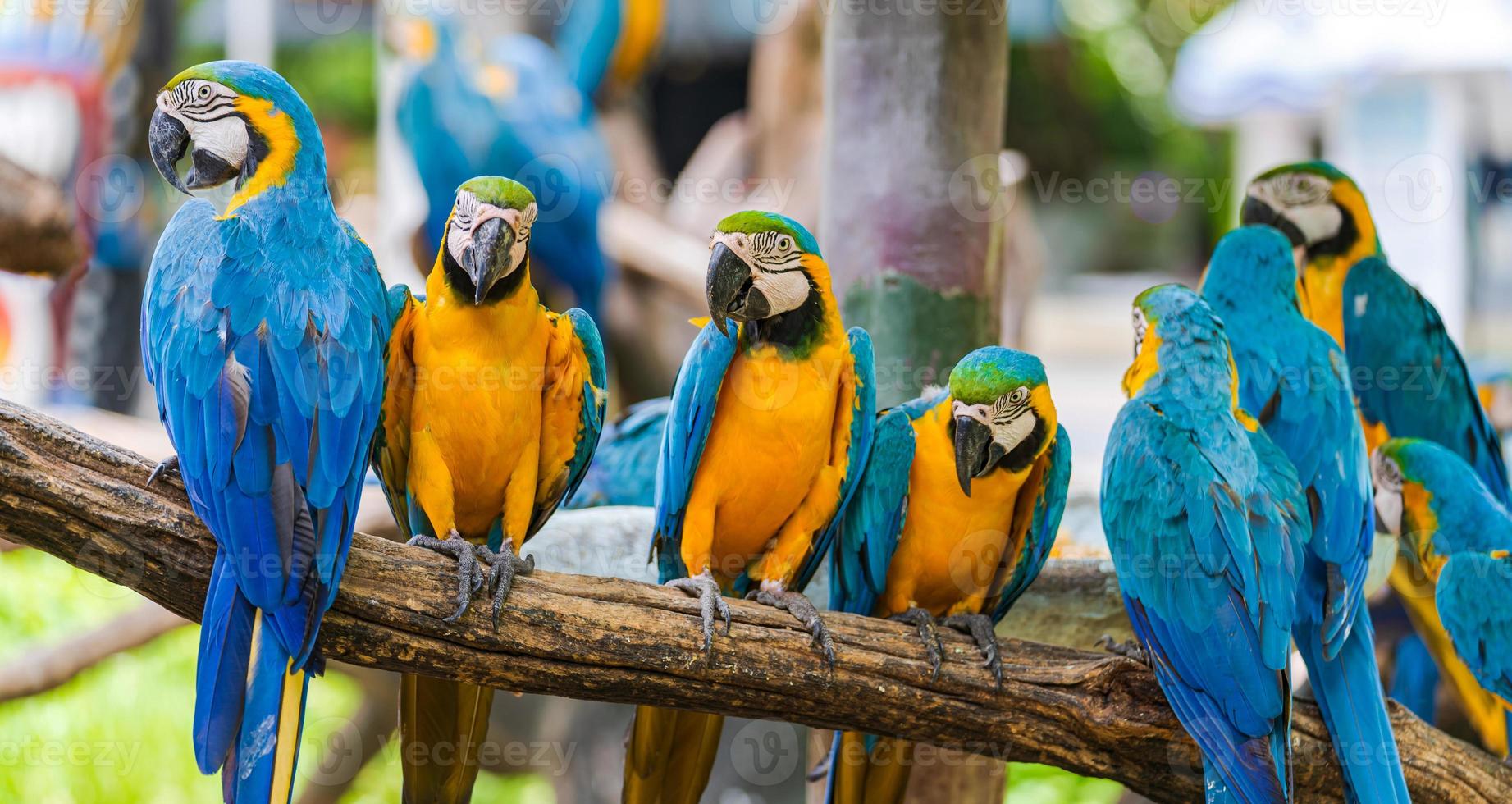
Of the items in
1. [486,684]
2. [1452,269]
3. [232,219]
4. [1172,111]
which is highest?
[1172,111]

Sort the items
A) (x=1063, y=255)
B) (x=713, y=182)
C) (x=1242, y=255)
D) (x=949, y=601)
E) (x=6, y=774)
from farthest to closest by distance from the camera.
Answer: (x=1063, y=255), (x=713, y=182), (x=6, y=774), (x=1242, y=255), (x=949, y=601)

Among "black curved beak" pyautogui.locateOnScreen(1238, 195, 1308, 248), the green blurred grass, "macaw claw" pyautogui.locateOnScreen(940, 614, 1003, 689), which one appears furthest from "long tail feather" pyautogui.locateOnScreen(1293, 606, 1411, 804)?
the green blurred grass

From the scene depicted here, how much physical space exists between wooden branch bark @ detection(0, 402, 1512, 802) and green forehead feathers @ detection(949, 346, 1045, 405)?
0.43 m

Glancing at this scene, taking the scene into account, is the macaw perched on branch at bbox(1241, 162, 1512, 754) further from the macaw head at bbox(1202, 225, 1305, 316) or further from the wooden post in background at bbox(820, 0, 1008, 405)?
the wooden post in background at bbox(820, 0, 1008, 405)

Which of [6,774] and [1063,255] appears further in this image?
[1063,255]

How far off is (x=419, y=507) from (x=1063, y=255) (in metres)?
12.4

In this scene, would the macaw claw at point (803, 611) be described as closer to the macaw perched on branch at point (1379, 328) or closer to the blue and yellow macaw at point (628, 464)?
the blue and yellow macaw at point (628, 464)

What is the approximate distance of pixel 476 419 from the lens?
1812 mm

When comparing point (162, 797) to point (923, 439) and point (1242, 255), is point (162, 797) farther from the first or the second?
point (1242, 255)

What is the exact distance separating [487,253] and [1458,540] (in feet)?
6.36

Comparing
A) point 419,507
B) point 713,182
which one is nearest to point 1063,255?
point 713,182

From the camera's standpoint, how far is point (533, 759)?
4.01 metres

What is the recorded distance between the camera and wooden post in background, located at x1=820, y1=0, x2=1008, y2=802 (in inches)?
103

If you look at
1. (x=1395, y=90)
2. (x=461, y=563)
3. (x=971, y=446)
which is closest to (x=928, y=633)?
(x=971, y=446)
